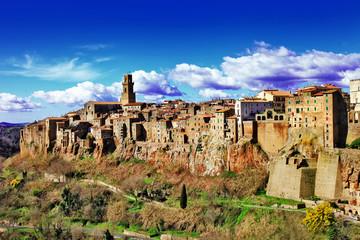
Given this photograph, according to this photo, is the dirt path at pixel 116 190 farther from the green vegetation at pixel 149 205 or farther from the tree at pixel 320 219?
the tree at pixel 320 219

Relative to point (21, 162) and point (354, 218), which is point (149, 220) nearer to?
point (354, 218)

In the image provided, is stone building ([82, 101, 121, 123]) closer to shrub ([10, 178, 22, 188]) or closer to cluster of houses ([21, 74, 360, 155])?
cluster of houses ([21, 74, 360, 155])

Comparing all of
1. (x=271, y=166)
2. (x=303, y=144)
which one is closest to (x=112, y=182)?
(x=271, y=166)

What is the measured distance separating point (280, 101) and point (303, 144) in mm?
15398

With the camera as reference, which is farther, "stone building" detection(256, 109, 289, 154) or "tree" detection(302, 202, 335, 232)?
"stone building" detection(256, 109, 289, 154)

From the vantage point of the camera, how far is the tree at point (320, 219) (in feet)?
137

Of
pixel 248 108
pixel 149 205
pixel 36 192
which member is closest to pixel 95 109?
pixel 36 192

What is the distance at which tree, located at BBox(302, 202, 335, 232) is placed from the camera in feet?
137

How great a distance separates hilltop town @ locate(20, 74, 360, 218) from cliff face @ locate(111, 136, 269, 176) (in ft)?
0.61

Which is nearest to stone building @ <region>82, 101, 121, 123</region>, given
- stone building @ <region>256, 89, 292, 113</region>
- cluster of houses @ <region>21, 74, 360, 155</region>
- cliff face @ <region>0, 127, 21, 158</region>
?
cluster of houses @ <region>21, 74, 360, 155</region>

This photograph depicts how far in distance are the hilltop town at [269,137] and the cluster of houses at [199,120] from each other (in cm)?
15

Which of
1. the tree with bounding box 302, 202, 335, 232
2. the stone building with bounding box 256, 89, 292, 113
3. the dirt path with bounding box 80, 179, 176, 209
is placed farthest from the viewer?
the stone building with bounding box 256, 89, 292, 113

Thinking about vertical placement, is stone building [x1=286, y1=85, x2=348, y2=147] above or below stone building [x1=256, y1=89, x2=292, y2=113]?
below

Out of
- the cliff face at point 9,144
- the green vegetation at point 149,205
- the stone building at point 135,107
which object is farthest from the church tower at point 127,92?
the cliff face at point 9,144
